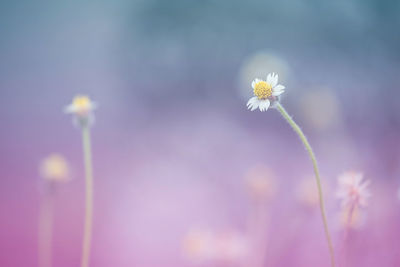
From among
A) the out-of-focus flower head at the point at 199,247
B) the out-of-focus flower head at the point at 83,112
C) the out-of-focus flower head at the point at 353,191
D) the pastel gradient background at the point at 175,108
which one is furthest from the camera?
the pastel gradient background at the point at 175,108

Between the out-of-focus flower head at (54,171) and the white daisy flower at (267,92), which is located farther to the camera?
the out-of-focus flower head at (54,171)

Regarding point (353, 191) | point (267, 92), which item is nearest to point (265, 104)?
point (267, 92)

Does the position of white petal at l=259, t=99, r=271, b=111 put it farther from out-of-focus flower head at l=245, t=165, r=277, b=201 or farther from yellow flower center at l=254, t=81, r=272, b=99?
out-of-focus flower head at l=245, t=165, r=277, b=201

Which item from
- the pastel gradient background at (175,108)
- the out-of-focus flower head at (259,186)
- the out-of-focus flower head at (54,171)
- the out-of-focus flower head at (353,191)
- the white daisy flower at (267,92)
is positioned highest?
the pastel gradient background at (175,108)

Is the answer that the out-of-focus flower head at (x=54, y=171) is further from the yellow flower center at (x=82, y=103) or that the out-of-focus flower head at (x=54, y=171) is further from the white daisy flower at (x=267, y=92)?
the white daisy flower at (x=267, y=92)

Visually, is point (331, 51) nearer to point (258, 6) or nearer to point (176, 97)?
point (258, 6)

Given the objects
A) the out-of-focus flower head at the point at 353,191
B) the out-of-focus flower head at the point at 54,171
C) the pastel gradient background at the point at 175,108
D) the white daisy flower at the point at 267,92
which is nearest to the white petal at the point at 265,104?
the white daisy flower at the point at 267,92

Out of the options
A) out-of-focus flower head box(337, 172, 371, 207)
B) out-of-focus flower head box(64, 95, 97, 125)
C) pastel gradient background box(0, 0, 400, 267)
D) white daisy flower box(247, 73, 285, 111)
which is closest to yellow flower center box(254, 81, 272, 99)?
white daisy flower box(247, 73, 285, 111)
